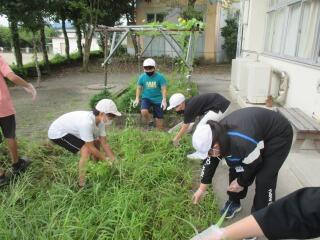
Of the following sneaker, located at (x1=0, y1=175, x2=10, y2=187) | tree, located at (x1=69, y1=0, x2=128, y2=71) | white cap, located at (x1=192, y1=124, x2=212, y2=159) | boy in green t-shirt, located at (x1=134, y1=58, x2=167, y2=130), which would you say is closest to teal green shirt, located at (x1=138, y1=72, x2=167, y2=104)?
boy in green t-shirt, located at (x1=134, y1=58, x2=167, y2=130)

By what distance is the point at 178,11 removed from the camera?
65.5ft

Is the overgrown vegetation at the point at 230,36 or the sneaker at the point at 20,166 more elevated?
the overgrown vegetation at the point at 230,36

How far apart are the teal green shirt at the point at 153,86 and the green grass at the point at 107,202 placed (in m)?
2.06

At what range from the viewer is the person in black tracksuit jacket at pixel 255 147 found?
2445mm

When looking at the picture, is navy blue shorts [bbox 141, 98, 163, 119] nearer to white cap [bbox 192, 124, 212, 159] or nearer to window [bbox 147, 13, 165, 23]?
white cap [bbox 192, 124, 212, 159]

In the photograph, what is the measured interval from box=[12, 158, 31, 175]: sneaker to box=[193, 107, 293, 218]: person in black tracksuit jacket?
2.31 meters

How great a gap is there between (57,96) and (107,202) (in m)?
8.26

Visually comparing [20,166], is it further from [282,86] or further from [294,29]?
[294,29]

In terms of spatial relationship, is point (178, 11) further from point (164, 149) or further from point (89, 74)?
point (164, 149)

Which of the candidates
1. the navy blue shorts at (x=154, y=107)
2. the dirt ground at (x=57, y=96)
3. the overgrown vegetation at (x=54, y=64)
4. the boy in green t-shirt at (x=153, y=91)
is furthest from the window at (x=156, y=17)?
the navy blue shorts at (x=154, y=107)

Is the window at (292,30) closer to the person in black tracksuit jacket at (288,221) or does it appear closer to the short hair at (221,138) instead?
the short hair at (221,138)

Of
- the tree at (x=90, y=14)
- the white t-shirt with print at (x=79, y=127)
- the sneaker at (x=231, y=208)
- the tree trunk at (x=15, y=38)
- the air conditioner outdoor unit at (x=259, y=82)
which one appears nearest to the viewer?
the sneaker at (x=231, y=208)

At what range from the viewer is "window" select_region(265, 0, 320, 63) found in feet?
17.9

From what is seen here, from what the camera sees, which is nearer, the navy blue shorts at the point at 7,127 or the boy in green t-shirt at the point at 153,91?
the navy blue shorts at the point at 7,127
